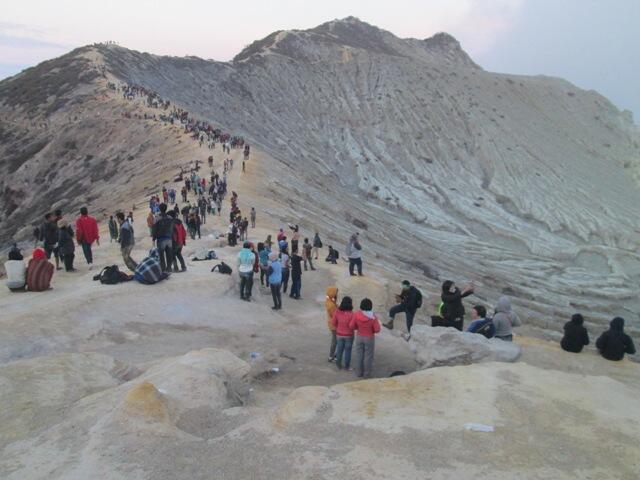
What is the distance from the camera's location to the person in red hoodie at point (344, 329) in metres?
9.66

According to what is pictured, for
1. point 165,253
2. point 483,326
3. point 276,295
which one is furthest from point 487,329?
point 165,253

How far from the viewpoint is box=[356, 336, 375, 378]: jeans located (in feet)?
30.8

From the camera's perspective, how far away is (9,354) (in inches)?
352

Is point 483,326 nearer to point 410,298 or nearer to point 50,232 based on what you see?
point 410,298

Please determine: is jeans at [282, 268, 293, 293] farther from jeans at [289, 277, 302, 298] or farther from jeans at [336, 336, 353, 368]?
jeans at [336, 336, 353, 368]

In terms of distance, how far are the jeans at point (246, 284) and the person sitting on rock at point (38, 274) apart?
410 cm

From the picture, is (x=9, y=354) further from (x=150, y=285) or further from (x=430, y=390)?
(x=430, y=390)

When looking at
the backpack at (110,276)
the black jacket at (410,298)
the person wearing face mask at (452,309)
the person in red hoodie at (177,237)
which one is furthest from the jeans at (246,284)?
the person wearing face mask at (452,309)

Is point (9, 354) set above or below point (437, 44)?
below

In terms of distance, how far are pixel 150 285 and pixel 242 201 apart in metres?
13.5

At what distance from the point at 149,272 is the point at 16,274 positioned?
2.73m

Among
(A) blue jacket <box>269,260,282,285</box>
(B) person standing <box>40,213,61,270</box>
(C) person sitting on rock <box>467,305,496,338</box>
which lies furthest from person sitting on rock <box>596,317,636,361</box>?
(B) person standing <box>40,213,61,270</box>

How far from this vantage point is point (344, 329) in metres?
9.70

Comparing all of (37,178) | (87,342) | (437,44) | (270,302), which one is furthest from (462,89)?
(87,342)
